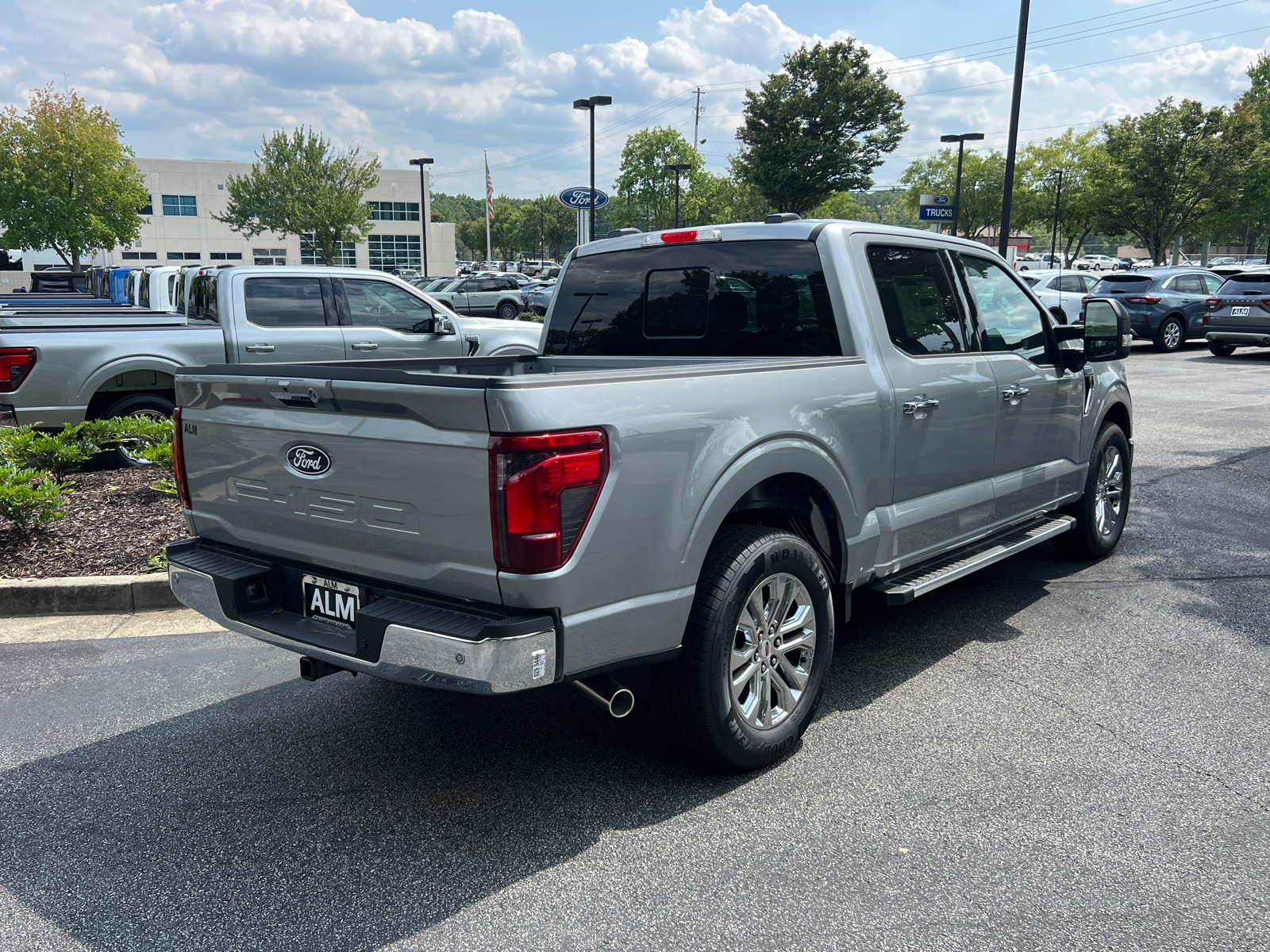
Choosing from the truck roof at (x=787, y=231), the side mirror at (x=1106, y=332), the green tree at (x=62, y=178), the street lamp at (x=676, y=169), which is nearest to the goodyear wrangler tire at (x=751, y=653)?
the truck roof at (x=787, y=231)

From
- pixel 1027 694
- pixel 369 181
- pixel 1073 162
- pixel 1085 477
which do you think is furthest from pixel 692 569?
pixel 1073 162

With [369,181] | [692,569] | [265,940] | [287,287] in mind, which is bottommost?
[265,940]

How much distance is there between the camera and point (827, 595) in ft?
12.1

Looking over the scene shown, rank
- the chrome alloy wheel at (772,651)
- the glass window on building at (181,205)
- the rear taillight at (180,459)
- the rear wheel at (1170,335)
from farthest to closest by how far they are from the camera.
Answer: the glass window on building at (181,205)
the rear wheel at (1170,335)
the rear taillight at (180,459)
the chrome alloy wheel at (772,651)

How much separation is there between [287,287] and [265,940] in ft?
25.7

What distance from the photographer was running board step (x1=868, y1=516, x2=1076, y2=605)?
4074 millimetres

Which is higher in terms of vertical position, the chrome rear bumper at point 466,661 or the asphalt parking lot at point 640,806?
the chrome rear bumper at point 466,661

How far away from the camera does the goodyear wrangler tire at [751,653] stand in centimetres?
317

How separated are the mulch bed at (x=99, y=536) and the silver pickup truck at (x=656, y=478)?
7.78ft

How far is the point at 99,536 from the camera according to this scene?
614 centimetres

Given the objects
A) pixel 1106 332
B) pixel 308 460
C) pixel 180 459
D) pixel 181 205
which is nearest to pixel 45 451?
pixel 180 459

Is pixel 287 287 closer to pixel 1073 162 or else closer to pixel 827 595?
pixel 827 595

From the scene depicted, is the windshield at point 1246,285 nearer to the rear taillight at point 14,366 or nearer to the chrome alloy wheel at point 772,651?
the chrome alloy wheel at point 772,651

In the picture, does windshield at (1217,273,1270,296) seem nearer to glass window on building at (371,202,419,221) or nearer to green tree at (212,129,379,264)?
green tree at (212,129,379,264)
